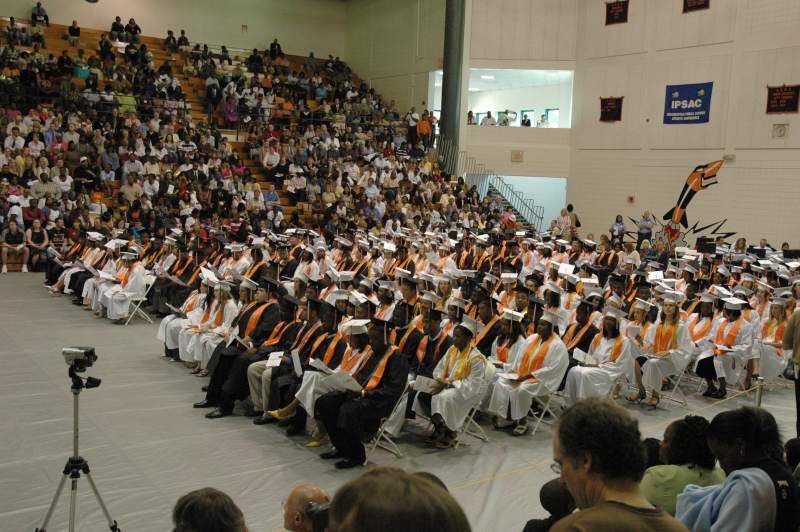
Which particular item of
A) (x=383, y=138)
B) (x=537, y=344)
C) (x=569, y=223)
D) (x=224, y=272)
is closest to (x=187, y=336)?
(x=224, y=272)

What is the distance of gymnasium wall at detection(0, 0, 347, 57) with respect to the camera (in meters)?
29.6

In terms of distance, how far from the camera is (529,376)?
845 centimetres

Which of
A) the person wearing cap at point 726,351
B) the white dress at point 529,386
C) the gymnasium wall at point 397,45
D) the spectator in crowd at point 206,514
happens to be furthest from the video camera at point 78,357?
the gymnasium wall at point 397,45

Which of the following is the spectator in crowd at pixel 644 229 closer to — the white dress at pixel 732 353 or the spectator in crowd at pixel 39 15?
the white dress at pixel 732 353

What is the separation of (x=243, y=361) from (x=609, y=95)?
22.7m

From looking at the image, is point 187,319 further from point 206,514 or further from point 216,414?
point 206,514

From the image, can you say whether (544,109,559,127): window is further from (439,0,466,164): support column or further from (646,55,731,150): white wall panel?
(646,55,731,150): white wall panel

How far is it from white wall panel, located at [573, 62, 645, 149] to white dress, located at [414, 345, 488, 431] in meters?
21.2

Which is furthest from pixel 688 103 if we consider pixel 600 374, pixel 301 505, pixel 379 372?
pixel 301 505

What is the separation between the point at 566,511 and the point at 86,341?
1029cm

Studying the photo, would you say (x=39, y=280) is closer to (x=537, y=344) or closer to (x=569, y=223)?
(x=537, y=344)

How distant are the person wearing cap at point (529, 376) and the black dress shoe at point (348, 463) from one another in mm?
1792

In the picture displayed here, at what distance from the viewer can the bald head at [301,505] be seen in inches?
116

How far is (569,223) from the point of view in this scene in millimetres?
25281
